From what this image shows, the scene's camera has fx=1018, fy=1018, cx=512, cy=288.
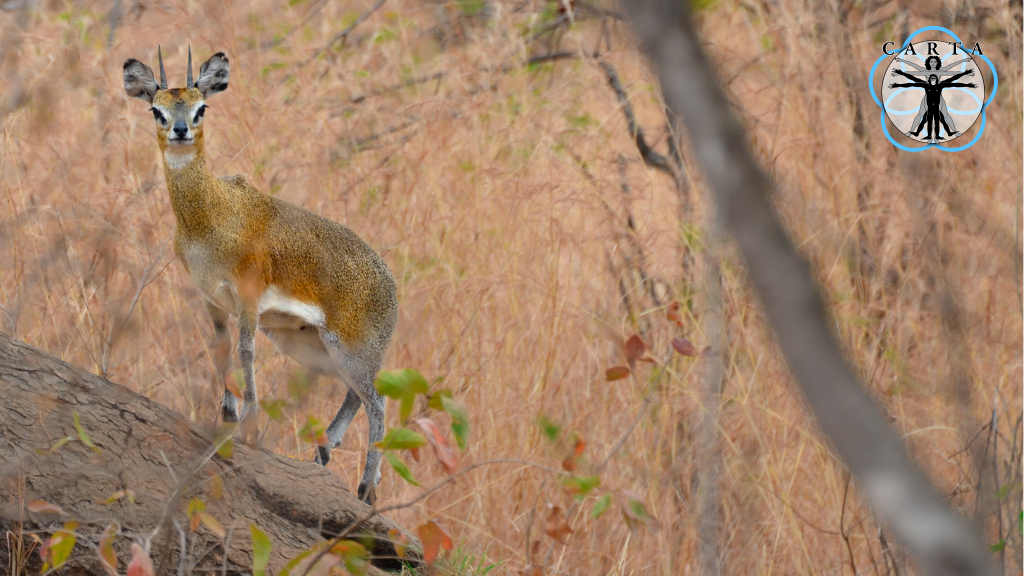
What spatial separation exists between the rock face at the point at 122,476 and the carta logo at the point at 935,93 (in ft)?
8.88

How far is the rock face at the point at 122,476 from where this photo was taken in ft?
9.55

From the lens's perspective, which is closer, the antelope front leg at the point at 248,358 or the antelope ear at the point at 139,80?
the antelope ear at the point at 139,80

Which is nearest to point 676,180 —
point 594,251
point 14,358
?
point 594,251

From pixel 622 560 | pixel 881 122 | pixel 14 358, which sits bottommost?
pixel 622 560

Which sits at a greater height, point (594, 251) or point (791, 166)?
point (791, 166)

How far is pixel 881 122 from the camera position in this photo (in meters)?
4.77

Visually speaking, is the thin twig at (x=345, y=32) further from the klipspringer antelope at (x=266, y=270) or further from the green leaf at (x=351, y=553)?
A: the green leaf at (x=351, y=553)

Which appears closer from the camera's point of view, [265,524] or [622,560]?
[265,524]

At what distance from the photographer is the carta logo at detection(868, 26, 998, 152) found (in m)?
4.17

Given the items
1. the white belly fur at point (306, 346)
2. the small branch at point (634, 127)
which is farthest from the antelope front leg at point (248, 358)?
the small branch at point (634, 127)

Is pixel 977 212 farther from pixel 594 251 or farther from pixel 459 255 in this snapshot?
pixel 459 255

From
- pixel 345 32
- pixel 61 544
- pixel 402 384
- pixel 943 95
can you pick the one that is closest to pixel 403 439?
pixel 402 384

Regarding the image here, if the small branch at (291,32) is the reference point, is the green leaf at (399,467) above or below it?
below

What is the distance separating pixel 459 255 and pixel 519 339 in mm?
654
